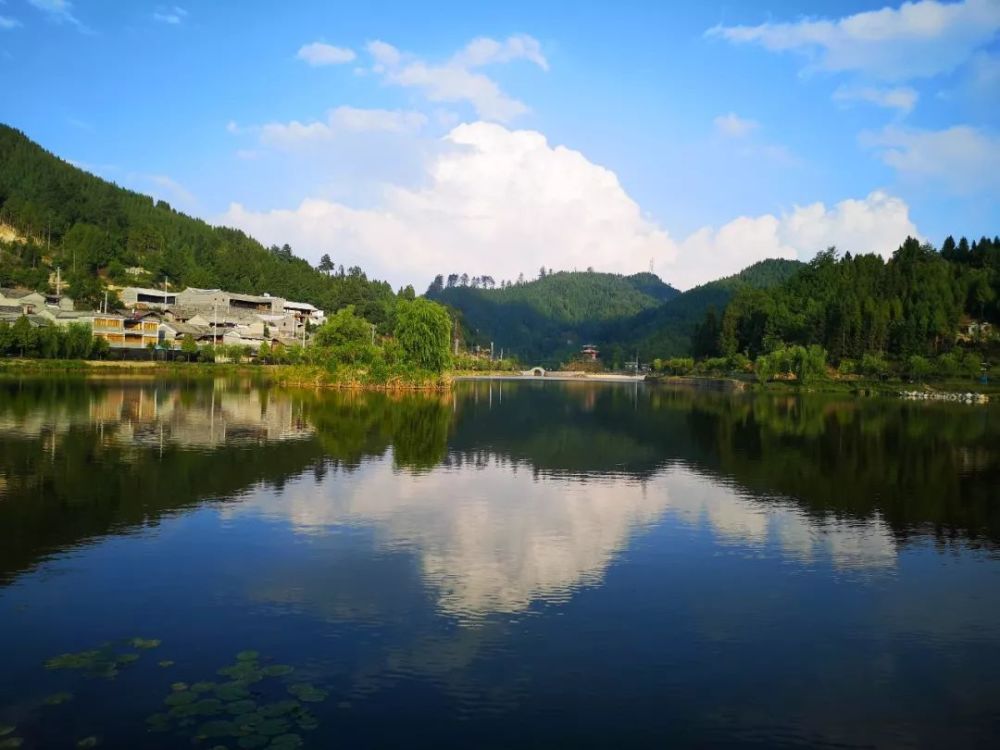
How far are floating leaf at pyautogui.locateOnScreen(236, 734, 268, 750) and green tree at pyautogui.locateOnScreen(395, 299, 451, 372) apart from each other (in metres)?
62.3

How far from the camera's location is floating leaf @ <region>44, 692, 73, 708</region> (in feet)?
28.1

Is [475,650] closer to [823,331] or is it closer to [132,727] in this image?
[132,727]

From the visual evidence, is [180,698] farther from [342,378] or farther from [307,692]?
[342,378]

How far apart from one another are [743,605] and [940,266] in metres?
148

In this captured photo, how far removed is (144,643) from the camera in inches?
406

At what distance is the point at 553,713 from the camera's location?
29.2 ft

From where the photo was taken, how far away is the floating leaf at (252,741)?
7.84 m

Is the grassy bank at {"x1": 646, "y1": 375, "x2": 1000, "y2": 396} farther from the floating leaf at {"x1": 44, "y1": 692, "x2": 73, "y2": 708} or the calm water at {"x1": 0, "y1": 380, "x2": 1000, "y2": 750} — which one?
the floating leaf at {"x1": 44, "y1": 692, "x2": 73, "y2": 708}

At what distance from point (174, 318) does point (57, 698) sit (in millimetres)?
105182

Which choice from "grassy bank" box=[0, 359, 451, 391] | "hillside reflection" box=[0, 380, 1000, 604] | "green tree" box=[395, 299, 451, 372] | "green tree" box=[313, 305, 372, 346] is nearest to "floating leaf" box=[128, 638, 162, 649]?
"hillside reflection" box=[0, 380, 1000, 604]

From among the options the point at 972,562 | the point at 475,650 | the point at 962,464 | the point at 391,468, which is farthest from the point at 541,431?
the point at 475,650

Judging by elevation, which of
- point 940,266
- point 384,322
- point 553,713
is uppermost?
point 940,266

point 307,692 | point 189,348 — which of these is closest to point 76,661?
point 307,692

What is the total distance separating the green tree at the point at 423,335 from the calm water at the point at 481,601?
4222 cm
